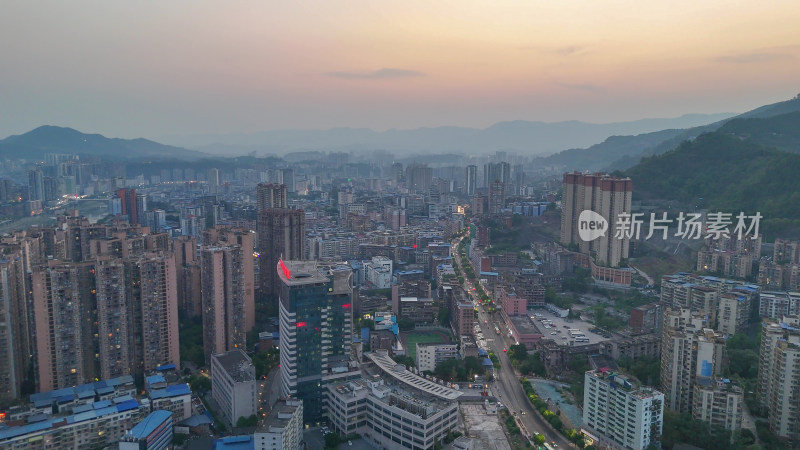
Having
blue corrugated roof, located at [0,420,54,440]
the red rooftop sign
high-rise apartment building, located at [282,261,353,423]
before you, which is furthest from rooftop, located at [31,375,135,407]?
the red rooftop sign

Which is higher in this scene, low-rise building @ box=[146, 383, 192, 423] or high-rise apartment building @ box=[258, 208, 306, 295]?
high-rise apartment building @ box=[258, 208, 306, 295]

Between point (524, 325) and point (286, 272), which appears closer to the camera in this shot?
point (286, 272)

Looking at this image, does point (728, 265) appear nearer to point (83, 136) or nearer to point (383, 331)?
point (383, 331)

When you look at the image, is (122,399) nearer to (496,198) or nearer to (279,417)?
(279,417)

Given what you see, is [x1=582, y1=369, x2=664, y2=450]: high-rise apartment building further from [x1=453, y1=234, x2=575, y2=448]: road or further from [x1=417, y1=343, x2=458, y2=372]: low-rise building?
[x1=417, y1=343, x2=458, y2=372]: low-rise building

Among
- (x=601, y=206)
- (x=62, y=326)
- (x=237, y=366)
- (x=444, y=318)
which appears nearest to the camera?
(x=237, y=366)

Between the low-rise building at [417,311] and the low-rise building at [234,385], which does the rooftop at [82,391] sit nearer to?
the low-rise building at [234,385]

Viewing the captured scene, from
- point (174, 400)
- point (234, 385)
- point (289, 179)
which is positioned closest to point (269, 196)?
point (174, 400)
